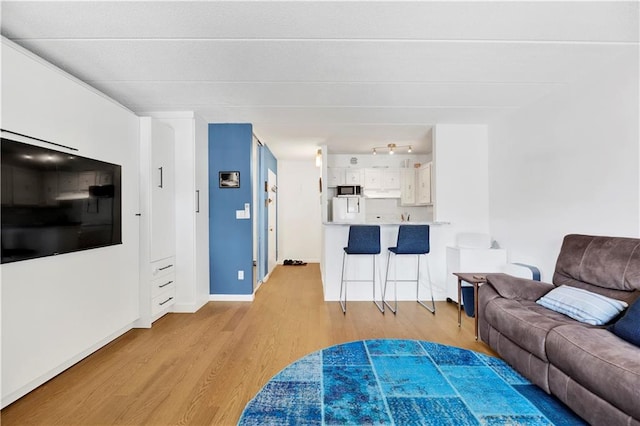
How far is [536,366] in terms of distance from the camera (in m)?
1.92

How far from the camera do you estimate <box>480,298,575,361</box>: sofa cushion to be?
1876mm

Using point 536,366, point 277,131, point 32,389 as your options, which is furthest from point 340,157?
point 32,389

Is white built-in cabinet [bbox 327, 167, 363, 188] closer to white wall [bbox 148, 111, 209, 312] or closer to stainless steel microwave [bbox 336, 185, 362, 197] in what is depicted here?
stainless steel microwave [bbox 336, 185, 362, 197]

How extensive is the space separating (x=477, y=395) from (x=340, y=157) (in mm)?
5039

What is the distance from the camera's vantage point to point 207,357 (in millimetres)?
2475

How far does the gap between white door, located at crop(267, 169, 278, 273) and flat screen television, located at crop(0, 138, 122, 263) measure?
127 inches

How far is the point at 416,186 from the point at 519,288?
3578 mm

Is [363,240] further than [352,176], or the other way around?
[352,176]

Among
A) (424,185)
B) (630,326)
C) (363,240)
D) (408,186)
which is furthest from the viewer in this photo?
(408,186)

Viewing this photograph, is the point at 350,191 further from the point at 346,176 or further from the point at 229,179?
the point at 229,179

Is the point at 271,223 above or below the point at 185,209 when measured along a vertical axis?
below

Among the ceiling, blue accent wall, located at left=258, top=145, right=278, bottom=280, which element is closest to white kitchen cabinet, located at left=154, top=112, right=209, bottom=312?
the ceiling

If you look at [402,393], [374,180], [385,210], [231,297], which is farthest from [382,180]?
[402,393]

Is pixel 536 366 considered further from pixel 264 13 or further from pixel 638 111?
pixel 264 13
